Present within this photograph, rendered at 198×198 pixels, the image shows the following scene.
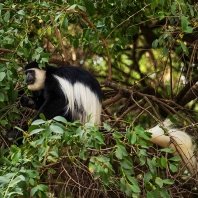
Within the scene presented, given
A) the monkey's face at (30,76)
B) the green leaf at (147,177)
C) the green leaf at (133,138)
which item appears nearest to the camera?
the green leaf at (133,138)

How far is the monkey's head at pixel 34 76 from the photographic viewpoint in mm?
3496

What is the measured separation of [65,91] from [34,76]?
0.76 ft

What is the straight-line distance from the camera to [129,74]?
4.50 meters

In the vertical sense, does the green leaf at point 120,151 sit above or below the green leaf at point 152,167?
above

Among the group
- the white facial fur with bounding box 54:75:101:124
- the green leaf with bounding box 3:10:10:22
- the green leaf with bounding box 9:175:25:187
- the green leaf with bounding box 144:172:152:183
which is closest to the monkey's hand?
the white facial fur with bounding box 54:75:101:124

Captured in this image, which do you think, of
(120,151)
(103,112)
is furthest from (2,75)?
(103,112)

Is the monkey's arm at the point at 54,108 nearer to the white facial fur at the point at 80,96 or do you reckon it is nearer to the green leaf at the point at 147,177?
the white facial fur at the point at 80,96

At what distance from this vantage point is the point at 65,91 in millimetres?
3588

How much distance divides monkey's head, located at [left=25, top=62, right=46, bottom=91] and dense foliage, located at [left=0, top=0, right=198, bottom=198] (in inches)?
2.8

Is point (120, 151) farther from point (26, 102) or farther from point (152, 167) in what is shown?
Answer: point (26, 102)

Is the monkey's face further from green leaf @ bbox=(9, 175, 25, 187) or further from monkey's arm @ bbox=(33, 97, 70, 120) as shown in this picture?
green leaf @ bbox=(9, 175, 25, 187)

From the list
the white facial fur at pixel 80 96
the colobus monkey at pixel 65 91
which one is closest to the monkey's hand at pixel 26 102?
the colobus monkey at pixel 65 91

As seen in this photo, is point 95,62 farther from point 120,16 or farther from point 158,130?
point 158,130

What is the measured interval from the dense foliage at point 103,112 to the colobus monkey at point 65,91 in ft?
0.32
